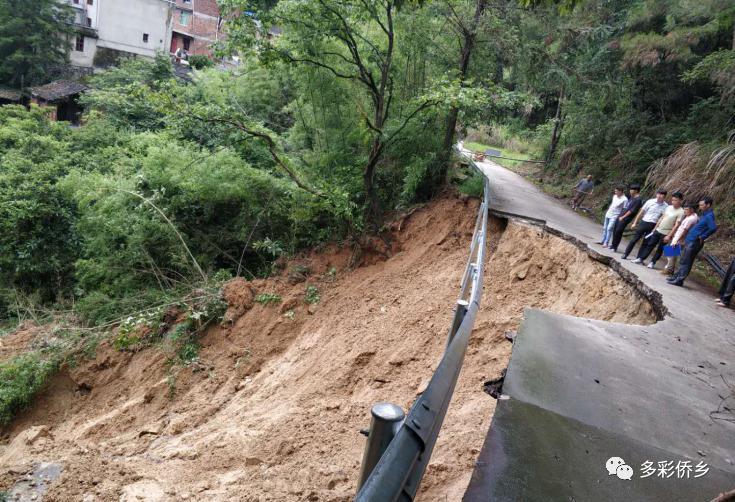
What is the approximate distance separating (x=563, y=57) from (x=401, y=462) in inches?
629

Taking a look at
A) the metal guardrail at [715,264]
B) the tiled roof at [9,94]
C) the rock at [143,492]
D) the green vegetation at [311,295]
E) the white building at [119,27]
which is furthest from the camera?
the white building at [119,27]

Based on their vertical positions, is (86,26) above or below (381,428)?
above

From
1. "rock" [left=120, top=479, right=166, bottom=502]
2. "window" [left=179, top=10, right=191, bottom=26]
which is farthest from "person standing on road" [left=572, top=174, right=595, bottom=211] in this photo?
"window" [left=179, top=10, right=191, bottom=26]

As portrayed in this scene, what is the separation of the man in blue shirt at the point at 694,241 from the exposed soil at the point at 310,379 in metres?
1.43

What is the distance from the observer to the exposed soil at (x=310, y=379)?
4.36 metres

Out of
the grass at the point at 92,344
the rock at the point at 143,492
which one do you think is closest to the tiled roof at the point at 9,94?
the grass at the point at 92,344

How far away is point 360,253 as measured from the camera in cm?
1065

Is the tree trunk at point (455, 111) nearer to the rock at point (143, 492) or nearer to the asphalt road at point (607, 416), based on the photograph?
the asphalt road at point (607, 416)

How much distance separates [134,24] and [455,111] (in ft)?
122

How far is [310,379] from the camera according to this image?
6469 mm

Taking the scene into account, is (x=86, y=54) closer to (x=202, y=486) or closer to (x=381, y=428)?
(x=202, y=486)

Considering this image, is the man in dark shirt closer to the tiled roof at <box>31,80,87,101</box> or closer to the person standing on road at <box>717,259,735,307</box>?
the person standing on road at <box>717,259,735,307</box>

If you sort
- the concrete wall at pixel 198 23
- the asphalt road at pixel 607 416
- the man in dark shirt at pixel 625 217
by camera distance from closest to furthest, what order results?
the asphalt road at pixel 607 416 → the man in dark shirt at pixel 625 217 → the concrete wall at pixel 198 23

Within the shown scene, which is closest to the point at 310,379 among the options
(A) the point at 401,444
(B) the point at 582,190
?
(A) the point at 401,444
